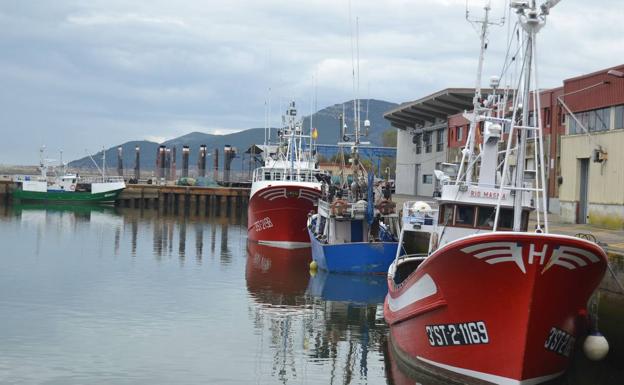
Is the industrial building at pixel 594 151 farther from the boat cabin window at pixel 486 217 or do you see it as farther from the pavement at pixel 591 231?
the boat cabin window at pixel 486 217

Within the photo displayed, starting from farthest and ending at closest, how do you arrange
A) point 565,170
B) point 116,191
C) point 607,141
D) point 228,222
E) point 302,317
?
point 116,191, point 228,222, point 565,170, point 607,141, point 302,317

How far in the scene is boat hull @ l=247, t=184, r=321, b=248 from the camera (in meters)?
41.5

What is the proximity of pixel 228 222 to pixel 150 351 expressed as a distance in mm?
48689

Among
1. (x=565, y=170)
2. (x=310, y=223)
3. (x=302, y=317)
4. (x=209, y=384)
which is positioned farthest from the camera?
(x=310, y=223)

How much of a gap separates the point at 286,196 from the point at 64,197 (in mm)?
48327

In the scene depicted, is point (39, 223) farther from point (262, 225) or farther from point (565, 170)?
point (565, 170)

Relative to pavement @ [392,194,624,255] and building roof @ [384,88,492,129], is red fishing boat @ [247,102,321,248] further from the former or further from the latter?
pavement @ [392,194,624,255]

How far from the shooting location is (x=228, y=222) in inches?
2643

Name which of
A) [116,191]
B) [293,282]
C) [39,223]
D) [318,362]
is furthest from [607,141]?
[116,191]

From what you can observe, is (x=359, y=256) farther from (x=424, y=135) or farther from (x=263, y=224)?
(x=424, y=135)

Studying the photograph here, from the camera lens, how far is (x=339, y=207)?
3147 cm

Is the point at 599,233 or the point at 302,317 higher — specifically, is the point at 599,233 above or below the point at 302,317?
above

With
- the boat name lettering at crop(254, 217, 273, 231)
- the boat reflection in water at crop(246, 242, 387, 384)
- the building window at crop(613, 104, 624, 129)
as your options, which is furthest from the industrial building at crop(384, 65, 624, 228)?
the boat name lettering at crop(254, 217, 273, 231)

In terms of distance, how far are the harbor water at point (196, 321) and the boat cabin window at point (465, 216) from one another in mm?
3227
